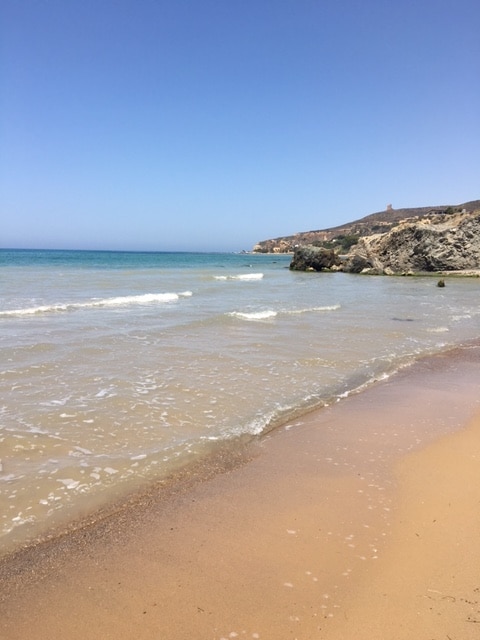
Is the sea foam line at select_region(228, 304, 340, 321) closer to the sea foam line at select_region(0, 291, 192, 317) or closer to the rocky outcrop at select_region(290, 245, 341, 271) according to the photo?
the sea foam line at select_region(0, 291, 192, 317)

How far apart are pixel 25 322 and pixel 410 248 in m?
42.3

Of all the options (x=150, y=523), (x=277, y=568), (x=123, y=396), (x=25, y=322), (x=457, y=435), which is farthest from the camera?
(x=25, y=322)

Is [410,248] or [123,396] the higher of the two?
[410,248]

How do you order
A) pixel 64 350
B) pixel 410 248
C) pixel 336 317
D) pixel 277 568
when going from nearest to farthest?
pixel 277 568, pixel 64 350, pixel 336 317, pixel 410 248

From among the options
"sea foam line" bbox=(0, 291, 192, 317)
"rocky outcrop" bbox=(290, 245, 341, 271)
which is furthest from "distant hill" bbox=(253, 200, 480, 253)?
"sea foam line" bbox=(0, 291, 192, 317)

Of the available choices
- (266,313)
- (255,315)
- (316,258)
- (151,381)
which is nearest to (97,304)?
(255,315)

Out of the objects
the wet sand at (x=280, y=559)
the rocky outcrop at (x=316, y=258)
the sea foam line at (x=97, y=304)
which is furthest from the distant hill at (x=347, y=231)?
the wet sand at (x=280, y=559)

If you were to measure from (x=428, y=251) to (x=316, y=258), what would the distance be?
11.6 metres

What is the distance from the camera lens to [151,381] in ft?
25.2

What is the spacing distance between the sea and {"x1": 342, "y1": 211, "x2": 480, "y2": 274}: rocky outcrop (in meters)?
31.1

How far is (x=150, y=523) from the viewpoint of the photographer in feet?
12.0

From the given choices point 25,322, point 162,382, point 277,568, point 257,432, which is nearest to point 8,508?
point 277,568

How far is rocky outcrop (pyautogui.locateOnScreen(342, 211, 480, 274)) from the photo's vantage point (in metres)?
45.1

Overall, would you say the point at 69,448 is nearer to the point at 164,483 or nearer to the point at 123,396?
the point at 164,483
